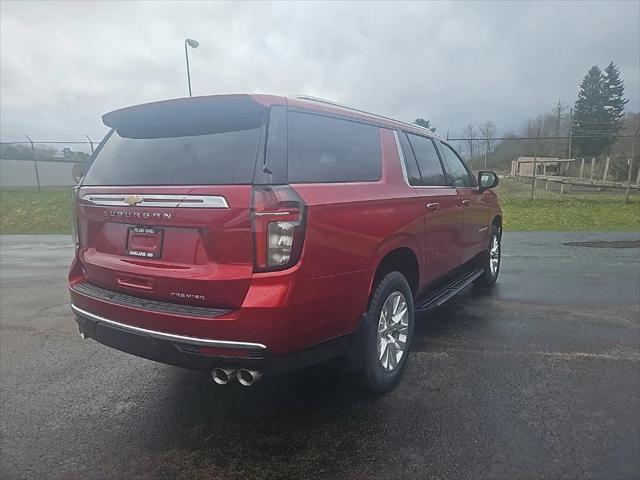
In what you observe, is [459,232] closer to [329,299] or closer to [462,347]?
[462,347]

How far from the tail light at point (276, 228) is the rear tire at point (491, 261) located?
156 inches

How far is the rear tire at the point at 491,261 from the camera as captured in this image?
5.81m

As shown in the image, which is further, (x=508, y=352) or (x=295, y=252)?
(x=508, y=352)

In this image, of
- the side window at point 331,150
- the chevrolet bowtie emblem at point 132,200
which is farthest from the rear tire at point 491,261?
the chevrolet bowtie emblem at point 132,200

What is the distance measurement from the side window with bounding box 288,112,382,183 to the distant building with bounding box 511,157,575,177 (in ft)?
76.9

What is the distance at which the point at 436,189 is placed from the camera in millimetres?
4078

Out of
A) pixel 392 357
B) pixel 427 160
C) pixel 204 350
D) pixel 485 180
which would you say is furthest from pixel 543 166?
pixel 204 350

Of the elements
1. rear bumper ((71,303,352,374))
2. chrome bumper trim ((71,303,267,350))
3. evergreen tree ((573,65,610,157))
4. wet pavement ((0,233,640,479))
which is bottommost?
wet pavement ((0,233,640,479))

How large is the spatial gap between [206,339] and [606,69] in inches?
2612

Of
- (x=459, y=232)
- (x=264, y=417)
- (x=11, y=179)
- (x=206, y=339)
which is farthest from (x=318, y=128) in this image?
(x=11, y=179)

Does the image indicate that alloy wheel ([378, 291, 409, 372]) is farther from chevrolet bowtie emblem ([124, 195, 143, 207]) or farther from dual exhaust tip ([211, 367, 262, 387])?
chevrolet bowtie emblem ([124, 195, 143, 207])

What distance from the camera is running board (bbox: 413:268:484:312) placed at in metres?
3.86

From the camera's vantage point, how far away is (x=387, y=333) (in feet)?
10.7

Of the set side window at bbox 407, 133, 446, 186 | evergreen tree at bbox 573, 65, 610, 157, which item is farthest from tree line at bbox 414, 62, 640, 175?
side window at bbox 407, 133, 446, 186
